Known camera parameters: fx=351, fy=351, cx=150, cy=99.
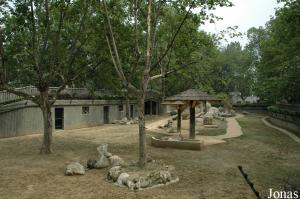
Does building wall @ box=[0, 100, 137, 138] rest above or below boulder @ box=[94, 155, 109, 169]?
above

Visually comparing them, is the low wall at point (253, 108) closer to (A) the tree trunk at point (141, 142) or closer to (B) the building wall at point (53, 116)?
(B) the building wall at point (53, 116)

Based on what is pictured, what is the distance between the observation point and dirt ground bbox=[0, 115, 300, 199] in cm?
1114

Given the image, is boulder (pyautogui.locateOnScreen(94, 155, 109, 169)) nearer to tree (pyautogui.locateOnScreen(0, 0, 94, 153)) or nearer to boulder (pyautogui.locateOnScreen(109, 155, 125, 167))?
boulder (pyautogui.locateOnScreen(109, 155, 125, 167))

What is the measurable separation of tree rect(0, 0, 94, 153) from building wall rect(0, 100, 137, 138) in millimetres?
4796

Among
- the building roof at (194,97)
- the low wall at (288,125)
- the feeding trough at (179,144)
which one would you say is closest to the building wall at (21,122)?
the feeding trough at (179,144)

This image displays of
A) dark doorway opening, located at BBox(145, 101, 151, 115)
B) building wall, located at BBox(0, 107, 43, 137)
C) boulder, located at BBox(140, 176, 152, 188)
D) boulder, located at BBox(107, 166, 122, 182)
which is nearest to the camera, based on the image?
boulder, located at BBox(140, 176, 152, 188)

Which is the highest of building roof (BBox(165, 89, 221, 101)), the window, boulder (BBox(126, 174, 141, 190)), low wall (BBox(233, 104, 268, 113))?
building roof (BBox(165, 89, 221, 101))

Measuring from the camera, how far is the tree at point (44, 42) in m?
17.6

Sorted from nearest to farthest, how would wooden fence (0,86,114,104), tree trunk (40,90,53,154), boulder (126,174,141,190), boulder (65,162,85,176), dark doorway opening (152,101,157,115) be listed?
boulder (126,174,141,190), boulder (65,162,85,176), tree trunk (40,90,53,154), wooden fence (0,86,114,104), dark doorway opening (152,101,157,115)

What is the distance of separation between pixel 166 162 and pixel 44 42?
8687 millimetres

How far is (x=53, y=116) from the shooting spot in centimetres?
3144

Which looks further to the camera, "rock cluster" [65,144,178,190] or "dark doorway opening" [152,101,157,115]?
"dark doorway opening" [152,101,157,115]

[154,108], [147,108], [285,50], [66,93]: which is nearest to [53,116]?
[66,93]

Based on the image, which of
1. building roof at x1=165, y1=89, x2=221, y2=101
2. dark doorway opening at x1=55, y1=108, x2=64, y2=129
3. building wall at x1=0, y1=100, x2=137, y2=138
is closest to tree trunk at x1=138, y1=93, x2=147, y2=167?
building roof at x1=165, y1=89, x2=221, y2=101
